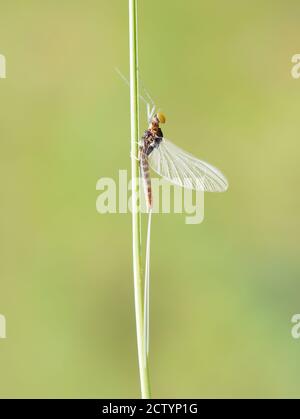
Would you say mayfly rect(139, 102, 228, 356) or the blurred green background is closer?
mayfly rect(139, 102, 228, 356)

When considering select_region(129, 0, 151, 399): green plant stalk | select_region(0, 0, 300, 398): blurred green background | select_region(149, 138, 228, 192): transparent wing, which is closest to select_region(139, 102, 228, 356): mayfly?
select_region(149, 138, 228, 192): transparent wing

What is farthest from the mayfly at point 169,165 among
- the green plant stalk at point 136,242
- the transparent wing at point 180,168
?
the green plant stalk at point 136,242

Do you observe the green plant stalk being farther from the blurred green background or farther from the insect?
the blurred green background

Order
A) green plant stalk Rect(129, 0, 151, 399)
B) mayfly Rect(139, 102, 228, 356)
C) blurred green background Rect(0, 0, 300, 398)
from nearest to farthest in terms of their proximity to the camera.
A: 1. green plant stalk Rect(129, 0, 151, 399)
2. mayfly Rect(139, 102, 228, 356)
3. blurred green background Rect(0, 0, 300, 398)

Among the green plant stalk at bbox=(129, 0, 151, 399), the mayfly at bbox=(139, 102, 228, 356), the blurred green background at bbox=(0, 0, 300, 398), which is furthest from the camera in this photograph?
the blurred green background at bbox=(0, 0, 300, 398)

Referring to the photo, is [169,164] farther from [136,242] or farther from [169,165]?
[136,242]

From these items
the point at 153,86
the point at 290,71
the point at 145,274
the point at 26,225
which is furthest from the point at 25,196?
the point at 145,274

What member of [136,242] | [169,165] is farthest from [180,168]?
[136,242]

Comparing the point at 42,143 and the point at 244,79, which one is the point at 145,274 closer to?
the point at 42,143
